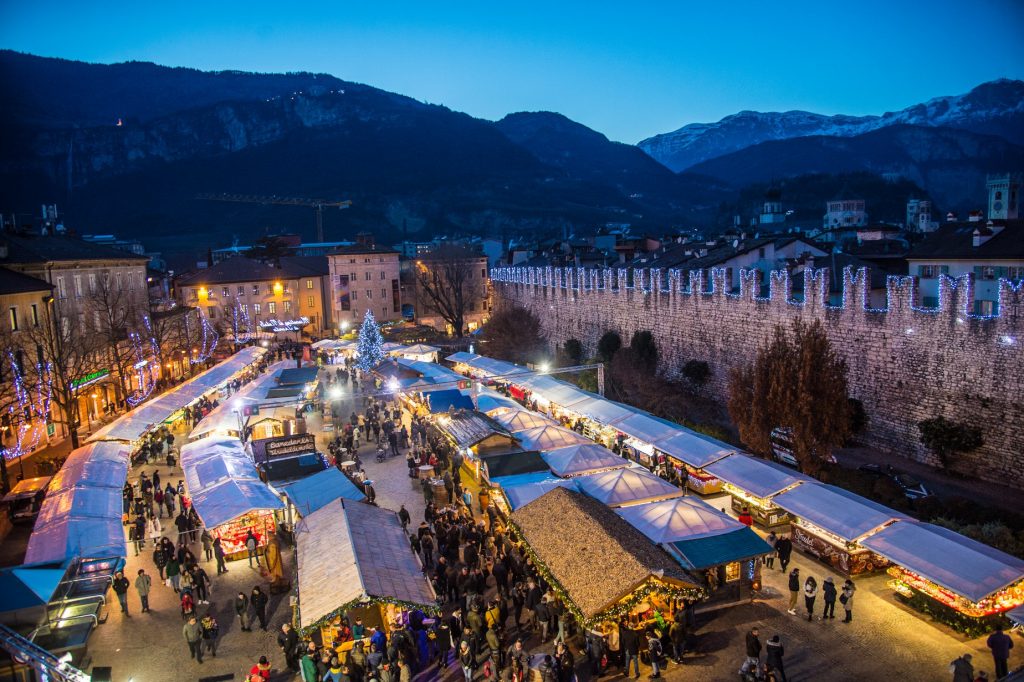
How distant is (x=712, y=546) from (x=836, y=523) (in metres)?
2.03

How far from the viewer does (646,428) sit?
1703 cm

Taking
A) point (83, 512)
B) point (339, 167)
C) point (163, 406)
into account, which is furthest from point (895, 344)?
point (339, 167)

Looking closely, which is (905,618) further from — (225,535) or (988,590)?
(225,535)

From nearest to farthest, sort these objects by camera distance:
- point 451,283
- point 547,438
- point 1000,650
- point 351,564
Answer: point 1000,650 < point 351,564 < point 547,438 < point 451,283

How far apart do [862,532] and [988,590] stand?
6.14 feet

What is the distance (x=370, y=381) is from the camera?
30156 millimetres

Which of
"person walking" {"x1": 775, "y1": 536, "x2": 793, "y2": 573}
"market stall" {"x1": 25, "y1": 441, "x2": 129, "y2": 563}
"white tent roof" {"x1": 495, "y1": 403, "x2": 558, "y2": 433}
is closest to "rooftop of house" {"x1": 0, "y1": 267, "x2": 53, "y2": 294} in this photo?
"market stall" {"x1": 25, "y1": 441, "x2": 129, "y2": 563}

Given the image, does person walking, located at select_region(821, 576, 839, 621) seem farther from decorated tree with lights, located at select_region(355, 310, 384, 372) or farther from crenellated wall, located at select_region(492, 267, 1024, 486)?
decorated tree with lights, located at select_region(355, 310, 384, 372)

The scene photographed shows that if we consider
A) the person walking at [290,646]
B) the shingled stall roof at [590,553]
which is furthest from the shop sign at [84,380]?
the shingled stall roof at [590,553]

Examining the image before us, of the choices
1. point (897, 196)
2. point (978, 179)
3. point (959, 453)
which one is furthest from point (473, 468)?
point (978, 179)

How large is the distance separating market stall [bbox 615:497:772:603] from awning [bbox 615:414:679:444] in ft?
16.3

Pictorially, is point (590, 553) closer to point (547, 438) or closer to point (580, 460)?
point (580, 460)

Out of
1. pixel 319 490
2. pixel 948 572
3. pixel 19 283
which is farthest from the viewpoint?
pixel 19 283

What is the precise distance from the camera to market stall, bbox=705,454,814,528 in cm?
1264
